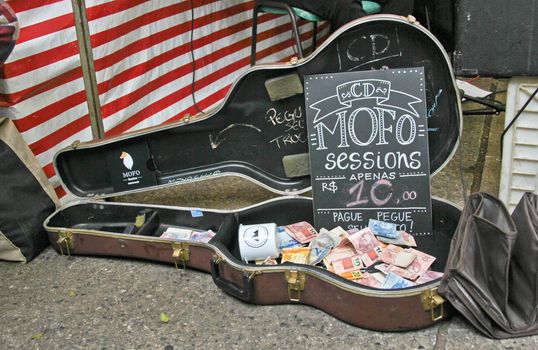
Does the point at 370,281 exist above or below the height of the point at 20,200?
below

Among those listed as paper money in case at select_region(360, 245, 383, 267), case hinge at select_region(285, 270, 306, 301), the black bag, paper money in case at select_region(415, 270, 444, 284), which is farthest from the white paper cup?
the black bag

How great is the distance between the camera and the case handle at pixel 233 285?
216cm

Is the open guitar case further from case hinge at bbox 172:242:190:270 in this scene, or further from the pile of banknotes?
the pile of banknotes

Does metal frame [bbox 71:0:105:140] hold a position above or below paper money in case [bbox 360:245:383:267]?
above

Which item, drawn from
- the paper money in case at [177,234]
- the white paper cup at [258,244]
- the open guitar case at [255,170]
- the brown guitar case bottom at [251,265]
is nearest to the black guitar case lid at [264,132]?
the open guitar case at [255,170]

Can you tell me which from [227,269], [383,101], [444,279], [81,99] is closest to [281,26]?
[81,99]

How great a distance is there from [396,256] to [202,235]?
0.83 m

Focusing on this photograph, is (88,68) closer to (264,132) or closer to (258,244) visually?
(264,132)

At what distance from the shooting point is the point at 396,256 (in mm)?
2312

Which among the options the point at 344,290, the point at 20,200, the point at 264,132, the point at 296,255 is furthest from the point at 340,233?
the point at 20,200

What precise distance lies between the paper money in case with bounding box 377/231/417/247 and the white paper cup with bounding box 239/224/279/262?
444 millimetres

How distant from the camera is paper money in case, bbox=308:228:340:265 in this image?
7.64 feet

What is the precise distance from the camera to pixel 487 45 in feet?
7.64

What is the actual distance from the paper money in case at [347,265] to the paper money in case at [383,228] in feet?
0.58
